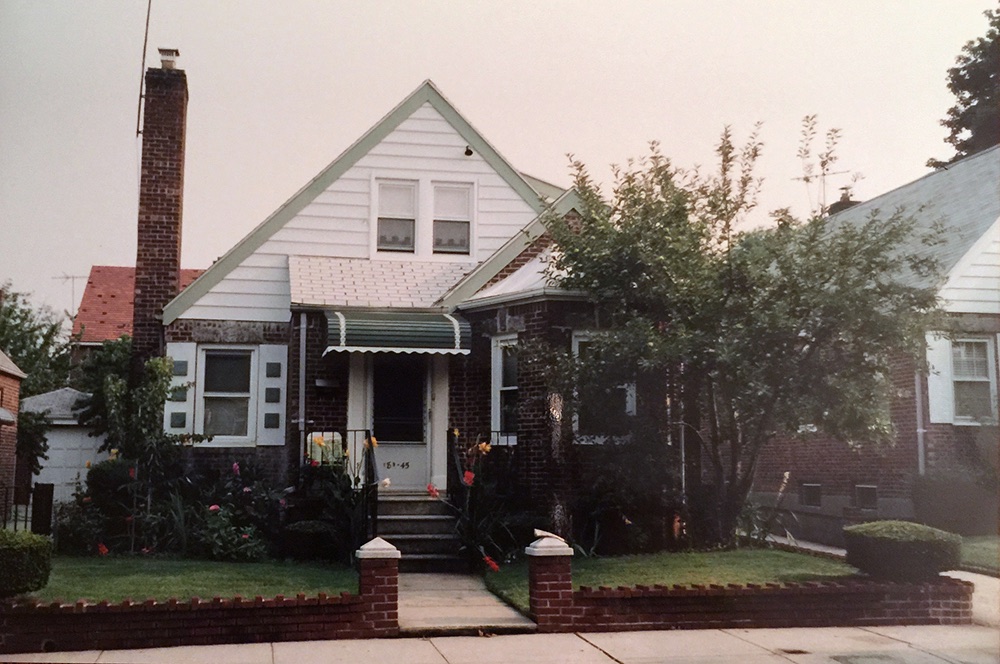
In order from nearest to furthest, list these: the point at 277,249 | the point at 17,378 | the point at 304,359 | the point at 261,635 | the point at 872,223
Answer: the point at 261,635, the point at 872,223, the point at 17,378, the point at 304,359, the point at 277,249

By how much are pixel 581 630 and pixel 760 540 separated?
457 centimetres

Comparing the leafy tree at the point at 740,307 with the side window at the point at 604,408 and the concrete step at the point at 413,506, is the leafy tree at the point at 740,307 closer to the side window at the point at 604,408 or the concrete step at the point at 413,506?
the side window at the point at 604,408

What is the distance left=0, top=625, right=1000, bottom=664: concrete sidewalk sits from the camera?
7.77 m

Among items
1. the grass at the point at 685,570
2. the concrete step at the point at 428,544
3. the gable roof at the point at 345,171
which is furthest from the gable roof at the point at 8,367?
the grass at the point at 685,570

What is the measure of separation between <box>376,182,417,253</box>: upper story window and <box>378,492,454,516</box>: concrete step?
4519mm

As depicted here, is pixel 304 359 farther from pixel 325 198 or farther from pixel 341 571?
pixel 341 571

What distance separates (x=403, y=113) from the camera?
50.1 ft

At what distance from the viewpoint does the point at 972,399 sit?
14391 millimetres

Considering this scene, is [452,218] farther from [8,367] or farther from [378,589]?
[378,589]

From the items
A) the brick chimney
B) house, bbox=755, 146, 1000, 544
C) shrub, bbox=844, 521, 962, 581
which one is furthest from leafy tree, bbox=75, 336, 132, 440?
shrub, bbox=844, 521, 962, 581

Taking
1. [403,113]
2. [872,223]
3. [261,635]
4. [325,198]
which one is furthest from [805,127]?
[261,635]

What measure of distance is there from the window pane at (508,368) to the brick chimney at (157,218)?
5161 millimetres

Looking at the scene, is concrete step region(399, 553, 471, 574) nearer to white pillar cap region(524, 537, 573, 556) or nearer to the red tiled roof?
white pillar cap region(524, 537, 573, 556)

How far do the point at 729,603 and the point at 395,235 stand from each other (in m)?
8.44
